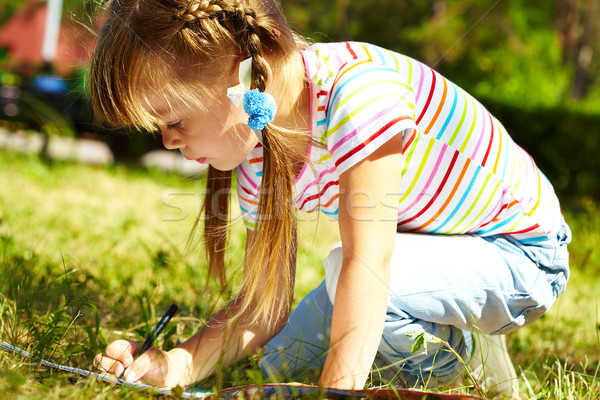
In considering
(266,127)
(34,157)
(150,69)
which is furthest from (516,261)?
(34,157)

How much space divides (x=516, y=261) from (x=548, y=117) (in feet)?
19.9

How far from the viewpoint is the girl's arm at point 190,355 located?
4.30 feet

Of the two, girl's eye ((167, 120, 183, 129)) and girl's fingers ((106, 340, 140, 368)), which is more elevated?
girl's eye ((167, 120, 183, 129))

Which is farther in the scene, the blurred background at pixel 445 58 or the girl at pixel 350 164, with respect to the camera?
the blurred background at pixel 445 58

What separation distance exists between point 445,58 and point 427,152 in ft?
34.3

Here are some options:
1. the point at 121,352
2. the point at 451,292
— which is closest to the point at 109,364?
the point at 121,352

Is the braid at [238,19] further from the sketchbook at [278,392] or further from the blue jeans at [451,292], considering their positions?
the sketchbook at [278,392]

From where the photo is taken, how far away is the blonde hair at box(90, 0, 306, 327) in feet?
4.31

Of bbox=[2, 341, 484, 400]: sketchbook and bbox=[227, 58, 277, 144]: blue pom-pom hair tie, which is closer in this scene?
bbox=[2, 341, 484, 400]: sketchbook

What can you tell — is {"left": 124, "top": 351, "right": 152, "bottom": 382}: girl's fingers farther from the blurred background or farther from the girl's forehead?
the blurred background

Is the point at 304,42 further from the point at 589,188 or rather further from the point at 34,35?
the point at 34,35

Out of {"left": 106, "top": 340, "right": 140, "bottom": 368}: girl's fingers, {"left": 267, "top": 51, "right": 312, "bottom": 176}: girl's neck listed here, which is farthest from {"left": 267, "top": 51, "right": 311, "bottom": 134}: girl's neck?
{"left": 106, "top": 340, "right": 140, "bottom": 368}: girl's fingers

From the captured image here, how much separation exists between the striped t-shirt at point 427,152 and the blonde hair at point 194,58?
0.10 metres

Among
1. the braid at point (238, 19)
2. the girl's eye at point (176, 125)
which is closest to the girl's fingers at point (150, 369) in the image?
the girl's eye at point (176, 125)
